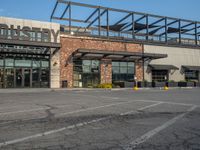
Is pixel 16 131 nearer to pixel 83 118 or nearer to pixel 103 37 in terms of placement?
pixel 83 118

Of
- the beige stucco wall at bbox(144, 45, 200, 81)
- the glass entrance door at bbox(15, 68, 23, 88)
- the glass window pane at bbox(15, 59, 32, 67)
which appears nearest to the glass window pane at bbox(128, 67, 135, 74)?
the beige stucco wall at bbox(144, 45, 200, 81)

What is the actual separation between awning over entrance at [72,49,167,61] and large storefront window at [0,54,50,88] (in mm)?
4469

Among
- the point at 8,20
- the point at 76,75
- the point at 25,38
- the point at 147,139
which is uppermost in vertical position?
the point at 8,20

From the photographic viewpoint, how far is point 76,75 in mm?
32250

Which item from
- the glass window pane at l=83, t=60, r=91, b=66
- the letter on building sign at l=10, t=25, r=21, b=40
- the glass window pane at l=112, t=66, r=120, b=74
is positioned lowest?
the glass window pane at l=112, t=66, r=120, b=74

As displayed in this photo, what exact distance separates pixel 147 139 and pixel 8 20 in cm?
2748

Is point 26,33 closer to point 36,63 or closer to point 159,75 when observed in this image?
point 36,63

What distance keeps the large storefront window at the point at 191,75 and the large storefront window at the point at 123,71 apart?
35.2 ft

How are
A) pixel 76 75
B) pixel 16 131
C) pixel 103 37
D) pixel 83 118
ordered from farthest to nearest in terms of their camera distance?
pixel 103 37 < pixel 76 75 < pixel 83 118 < pixel 16 131

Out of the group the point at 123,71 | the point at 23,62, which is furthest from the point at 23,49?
the point at 123,71

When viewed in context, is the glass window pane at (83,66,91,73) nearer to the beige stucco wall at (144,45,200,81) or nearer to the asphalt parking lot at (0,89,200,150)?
the beige stucco wall at (144,45,200,81)

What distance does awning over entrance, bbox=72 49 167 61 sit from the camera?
1210 inches

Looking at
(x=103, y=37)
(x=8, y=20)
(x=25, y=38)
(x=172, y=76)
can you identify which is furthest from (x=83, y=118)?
(x=172, y=76)

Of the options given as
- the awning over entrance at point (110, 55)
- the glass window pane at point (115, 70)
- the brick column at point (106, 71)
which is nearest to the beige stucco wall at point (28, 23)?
the awning over entrance at point (110, 55)
